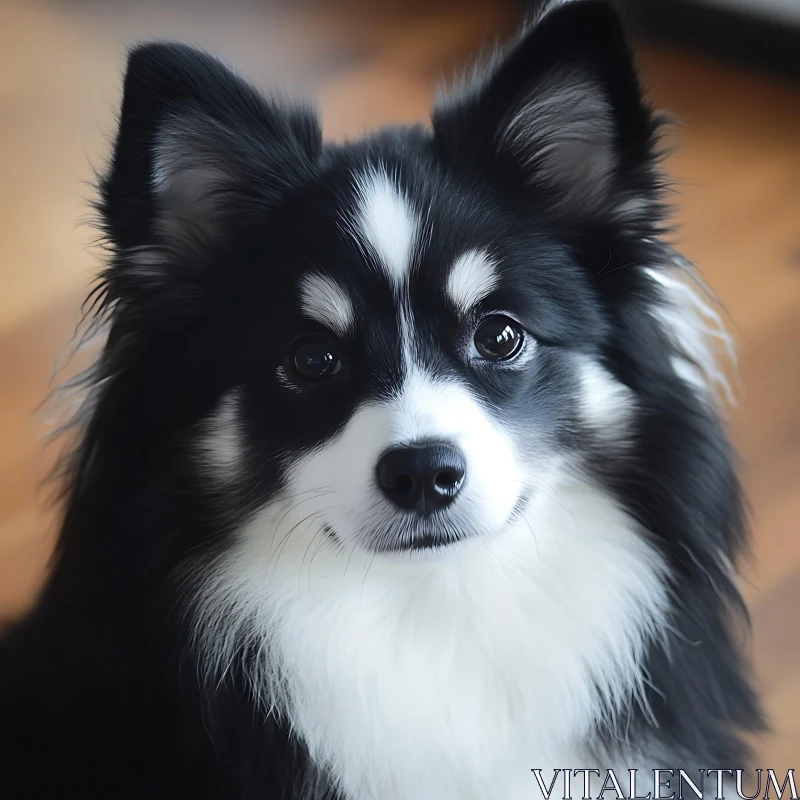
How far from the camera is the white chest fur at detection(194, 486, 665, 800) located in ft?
5.79

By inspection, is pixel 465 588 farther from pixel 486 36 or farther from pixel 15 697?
pixel 486 36

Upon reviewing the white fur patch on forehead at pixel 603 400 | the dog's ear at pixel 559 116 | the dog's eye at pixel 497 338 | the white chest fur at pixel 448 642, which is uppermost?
the dog's ear at pixel 559 116

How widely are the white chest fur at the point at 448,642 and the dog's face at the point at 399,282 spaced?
0.10m

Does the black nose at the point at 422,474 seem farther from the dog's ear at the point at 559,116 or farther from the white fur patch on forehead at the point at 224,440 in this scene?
the dog's ear at the point at 559,116

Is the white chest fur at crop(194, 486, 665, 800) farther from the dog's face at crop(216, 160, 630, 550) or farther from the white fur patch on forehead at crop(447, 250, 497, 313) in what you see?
the white fur patch on forehead at crop(447, 250, 497, 313)

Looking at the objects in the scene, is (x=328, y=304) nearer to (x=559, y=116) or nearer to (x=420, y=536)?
(x=420, y=536)

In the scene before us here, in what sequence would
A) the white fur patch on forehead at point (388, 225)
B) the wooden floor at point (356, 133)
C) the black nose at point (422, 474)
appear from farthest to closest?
the wooden floor at point (356, 133) < the white fur patch on forehead at point (388, 225) < the black nose at point (422, 474)

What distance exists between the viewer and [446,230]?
170 cm

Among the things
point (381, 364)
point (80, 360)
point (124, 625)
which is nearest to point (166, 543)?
point (124, 625)

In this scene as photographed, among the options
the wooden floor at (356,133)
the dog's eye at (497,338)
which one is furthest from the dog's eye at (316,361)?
the wooden floor at (356,133)

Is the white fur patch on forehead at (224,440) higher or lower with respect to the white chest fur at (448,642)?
higher

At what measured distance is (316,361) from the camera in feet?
5.68

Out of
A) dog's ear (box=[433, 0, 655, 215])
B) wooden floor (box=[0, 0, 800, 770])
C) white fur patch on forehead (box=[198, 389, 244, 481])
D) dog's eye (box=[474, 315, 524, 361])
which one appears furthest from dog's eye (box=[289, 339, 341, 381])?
wooden floor (box=[0, 0, 800, 770])

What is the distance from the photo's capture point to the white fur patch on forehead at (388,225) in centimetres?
168
